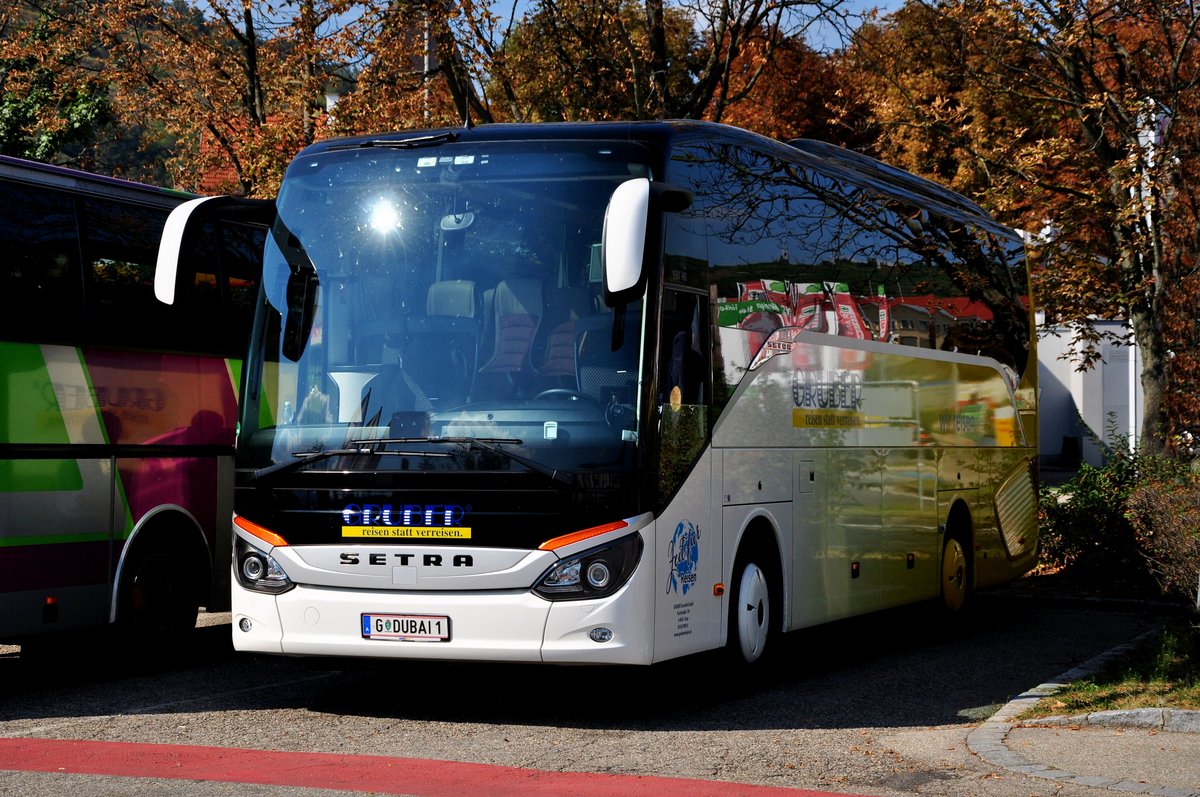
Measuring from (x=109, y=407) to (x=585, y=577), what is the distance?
4170 mm

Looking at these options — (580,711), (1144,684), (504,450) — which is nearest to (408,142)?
(504,450)

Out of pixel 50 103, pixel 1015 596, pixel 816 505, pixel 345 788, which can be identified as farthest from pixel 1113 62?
pixel 345 788

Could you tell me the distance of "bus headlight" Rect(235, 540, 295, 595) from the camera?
937 cm

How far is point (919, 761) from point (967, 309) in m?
7.89

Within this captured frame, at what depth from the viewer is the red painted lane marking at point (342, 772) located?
7.33m

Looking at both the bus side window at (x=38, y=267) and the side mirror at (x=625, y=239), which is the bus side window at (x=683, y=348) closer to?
the side mirror at (x=625, y=239)

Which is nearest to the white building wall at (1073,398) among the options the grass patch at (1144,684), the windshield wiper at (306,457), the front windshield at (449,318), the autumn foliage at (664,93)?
the autumn foliage at (664,93)

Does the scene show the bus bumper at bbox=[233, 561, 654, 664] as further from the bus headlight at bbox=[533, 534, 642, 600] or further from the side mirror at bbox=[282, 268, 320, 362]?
the side mirror at bbox=[282, 268, 320, 362]

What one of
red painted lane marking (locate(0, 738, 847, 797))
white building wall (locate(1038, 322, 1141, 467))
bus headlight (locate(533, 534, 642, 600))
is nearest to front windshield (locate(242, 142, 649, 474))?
bus headlight (locate(533, 534, 642, 600))

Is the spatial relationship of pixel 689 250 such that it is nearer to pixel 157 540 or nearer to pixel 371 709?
pixel 371 709

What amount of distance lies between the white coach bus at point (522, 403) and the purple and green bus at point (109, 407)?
1.12 meters

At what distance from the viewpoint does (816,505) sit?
11.7 meters

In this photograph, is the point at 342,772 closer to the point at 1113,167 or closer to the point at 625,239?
the point at 625,239

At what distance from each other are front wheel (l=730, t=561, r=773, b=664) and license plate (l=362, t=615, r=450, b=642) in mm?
2162
